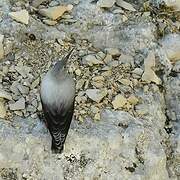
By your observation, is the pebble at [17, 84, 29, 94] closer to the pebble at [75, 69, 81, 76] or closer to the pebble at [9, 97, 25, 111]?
the pebble at [9, 97, 25, 111]

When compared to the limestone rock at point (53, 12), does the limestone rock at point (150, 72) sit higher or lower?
lower

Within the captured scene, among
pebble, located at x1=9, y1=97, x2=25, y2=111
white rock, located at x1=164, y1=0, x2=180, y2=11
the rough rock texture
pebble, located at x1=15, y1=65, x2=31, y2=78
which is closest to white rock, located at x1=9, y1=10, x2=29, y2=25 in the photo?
the rough rock texture

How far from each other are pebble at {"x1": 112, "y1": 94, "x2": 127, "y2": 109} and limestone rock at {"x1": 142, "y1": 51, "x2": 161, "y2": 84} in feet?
1.00

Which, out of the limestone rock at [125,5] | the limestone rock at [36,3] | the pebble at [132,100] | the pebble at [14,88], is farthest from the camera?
the limestone rock at [125,5]

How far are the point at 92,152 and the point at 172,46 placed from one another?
1.35 metres

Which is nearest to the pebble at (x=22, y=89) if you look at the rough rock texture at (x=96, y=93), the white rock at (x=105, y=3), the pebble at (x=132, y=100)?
the rough rock texture at (x=96, y=93)

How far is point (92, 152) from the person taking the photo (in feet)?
13.3

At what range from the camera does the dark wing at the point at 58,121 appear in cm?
393

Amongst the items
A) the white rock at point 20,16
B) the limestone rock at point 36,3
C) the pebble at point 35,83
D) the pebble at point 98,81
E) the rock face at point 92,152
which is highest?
the white rock at point 20,16

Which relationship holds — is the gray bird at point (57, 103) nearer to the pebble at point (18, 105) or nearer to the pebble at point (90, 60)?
the pebble at point (18, 105)

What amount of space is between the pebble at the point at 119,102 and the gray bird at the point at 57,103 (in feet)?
1.53

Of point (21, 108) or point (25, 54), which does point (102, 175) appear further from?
point (25, 54)

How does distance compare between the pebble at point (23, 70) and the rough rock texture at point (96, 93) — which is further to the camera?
the pebble at point (23, 70)

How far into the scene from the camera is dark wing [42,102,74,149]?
12.9 feet
